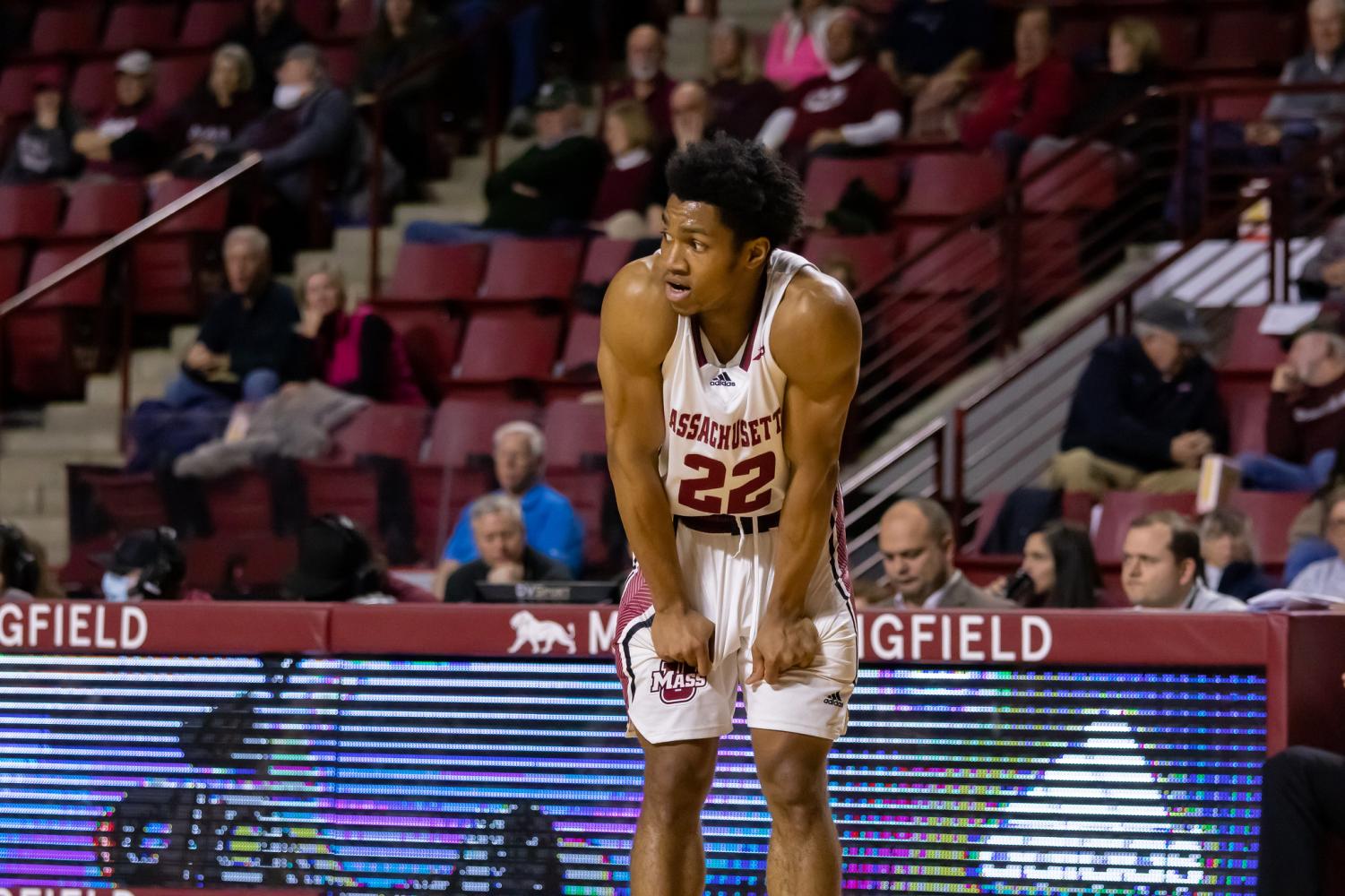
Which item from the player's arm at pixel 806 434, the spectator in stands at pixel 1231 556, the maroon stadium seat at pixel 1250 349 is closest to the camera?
the player's arm at pixel 806 434

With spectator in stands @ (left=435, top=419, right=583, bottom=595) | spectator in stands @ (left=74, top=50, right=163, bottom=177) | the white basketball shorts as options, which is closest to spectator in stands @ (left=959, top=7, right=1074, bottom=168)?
spectator in stands @ (left=435, top=419, right=583, bottom=595)

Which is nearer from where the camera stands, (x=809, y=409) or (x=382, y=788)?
(x=809, y=409)

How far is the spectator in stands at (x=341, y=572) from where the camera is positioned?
6805 mm

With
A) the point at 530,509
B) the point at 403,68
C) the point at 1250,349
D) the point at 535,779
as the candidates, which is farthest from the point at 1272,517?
the point at 403,68

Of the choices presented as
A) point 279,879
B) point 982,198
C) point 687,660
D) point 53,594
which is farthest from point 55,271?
point 687,660

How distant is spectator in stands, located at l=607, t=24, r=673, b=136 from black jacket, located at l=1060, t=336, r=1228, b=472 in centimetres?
360

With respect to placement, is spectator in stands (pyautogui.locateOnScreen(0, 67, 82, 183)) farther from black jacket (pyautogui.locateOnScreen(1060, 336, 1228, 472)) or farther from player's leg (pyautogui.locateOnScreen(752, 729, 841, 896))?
player's leg (pyautogui.locateOnScreen(752, 729, 841, 896))

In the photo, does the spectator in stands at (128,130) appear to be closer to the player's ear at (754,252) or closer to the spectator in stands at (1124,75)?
the spectator in stands at (1124,75)

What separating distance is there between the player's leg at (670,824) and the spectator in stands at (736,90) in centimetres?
665

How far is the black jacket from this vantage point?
26.8 feet

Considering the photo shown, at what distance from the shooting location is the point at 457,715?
17.3 ft

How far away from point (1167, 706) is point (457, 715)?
178 centimetres

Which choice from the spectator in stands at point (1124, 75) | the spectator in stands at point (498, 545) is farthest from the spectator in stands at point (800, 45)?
the spectator in stands at point (498, 545)

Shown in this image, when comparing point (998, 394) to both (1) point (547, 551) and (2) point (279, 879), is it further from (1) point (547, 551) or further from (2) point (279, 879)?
(2) point (279, 879)
